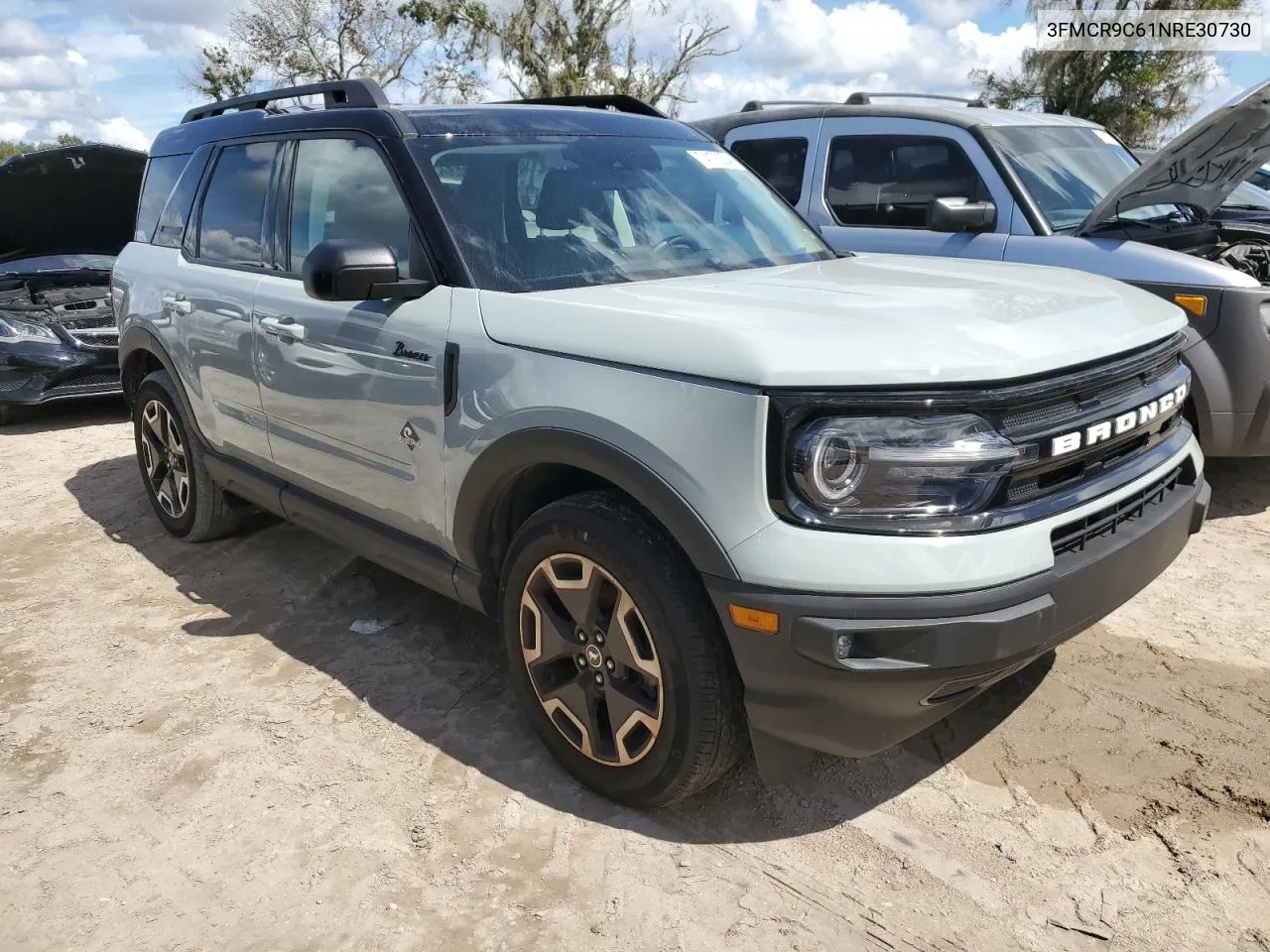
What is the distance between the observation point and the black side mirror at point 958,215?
4715 millimetres

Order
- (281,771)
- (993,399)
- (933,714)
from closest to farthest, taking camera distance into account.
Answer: (993,399) < (933,714) < (281,771)

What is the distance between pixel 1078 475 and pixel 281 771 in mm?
2364

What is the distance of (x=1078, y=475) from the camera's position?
2.36 metres

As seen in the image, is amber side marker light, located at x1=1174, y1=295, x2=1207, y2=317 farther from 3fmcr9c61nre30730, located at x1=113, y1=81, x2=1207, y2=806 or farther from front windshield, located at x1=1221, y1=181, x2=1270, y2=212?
front windshield, located at x1=1221, y1=181, x2=1270, y2=212

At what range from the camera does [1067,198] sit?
528 cm

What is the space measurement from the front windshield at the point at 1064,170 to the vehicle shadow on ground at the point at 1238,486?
1.38 meters

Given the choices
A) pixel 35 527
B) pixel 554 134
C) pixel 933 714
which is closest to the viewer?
pixel 933 714

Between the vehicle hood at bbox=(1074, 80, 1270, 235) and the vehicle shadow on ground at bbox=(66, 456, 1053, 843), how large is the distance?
251 cm

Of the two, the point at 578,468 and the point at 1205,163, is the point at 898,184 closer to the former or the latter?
the point at 1205,163

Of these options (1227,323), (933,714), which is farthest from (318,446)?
(1227,323)

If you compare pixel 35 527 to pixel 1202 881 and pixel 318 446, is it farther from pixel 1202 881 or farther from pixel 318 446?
pixel 1202 881

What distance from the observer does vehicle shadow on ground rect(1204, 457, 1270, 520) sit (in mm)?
4816

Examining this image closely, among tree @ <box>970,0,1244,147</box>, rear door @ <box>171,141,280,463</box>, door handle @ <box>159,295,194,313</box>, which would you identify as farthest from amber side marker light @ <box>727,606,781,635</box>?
tree @ <box>970,0,1244,147</box>

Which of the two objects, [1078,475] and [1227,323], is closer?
[1078,475]
